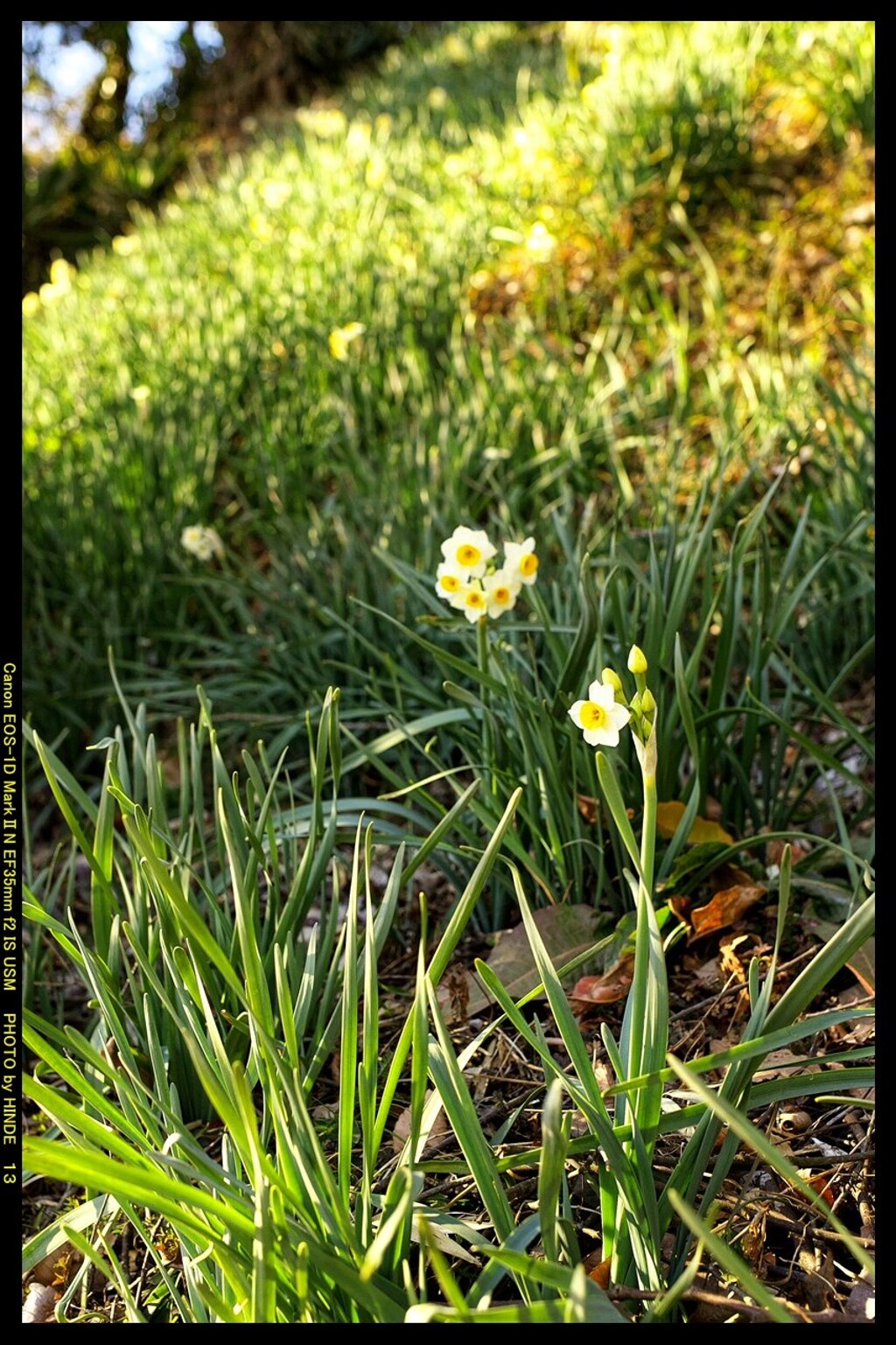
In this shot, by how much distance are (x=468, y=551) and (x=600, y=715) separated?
1.64ft

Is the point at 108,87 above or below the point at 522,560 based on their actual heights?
above

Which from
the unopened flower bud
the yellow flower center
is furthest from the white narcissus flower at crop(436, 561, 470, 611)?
the unopened flower bud

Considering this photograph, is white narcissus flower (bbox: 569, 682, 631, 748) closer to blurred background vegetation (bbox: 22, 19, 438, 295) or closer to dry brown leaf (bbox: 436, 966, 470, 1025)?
dry brown leaf (bbox: 436, 966, 470, 1025)

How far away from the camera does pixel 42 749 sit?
1.29m

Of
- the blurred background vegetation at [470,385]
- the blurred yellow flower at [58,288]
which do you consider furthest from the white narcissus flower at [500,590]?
the blurred yellow flower at [58,288]

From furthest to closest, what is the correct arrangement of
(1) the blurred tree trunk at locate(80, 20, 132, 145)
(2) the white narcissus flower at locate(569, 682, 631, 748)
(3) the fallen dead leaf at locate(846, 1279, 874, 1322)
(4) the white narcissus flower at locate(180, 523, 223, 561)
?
(1) the blurred tree trunk at locate(80, 20, 132, 145)
(4) the white narcissus flower at locate(180, 523, 223, 561)
(2) the white narcissus flower at locate(569, 682, 631, 748)
(3) the fallen dead leaf at locate(846, 1279, 874, 1322)

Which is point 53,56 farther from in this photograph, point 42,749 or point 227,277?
point 42,749

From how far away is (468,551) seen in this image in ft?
5.28

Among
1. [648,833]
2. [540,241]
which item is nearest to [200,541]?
[540,241]

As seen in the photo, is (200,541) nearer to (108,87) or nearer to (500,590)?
(500,590)

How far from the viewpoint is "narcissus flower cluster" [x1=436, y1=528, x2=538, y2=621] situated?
1.59 meters

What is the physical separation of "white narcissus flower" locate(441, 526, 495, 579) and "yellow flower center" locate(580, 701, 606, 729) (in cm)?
48
